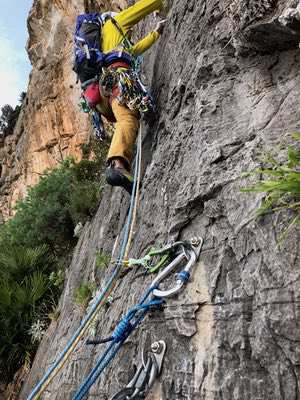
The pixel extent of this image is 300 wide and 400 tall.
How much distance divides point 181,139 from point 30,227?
254 inches

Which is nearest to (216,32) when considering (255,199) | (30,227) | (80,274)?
(255,199)

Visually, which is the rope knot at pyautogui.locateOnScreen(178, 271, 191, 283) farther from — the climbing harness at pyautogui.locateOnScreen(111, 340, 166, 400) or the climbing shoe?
the climbing shoe

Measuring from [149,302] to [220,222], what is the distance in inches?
25.0

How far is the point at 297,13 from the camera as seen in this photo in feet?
7.41

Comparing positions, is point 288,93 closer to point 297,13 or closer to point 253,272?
point 297,13

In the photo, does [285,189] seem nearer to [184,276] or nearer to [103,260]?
[184,276]

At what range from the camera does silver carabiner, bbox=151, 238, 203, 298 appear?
2326 millimetres

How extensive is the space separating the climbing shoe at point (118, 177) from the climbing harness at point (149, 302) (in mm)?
1365

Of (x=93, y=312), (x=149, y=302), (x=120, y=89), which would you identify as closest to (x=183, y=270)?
(x=149, y=302)

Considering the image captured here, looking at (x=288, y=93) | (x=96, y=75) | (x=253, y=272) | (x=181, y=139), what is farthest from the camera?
(x=96, y=75)

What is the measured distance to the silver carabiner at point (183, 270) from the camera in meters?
2.33

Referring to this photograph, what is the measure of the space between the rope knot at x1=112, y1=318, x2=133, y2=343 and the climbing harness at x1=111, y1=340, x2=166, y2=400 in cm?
22

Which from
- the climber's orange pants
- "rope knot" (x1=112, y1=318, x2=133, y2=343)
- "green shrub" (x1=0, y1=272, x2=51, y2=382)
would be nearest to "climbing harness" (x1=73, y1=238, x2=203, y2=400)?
"rope knot" (x1=112, y1=318, x2=133, y2=343)

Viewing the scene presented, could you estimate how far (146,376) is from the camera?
224cm
